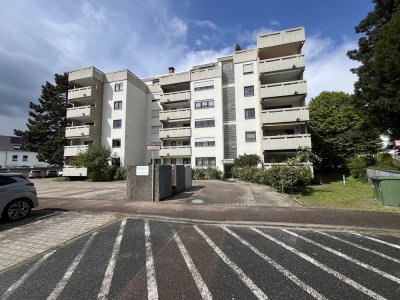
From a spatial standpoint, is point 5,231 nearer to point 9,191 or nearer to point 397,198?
point 9,191

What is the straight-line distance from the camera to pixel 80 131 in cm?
3014

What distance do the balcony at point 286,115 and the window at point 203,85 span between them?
351 inches

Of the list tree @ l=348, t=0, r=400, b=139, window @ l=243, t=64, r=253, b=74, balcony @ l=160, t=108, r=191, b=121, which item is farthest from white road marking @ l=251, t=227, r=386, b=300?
window @ l=243, t=64, r=253, b=74

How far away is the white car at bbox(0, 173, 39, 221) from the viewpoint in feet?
23.9

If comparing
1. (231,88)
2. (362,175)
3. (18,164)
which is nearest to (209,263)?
(362,175)

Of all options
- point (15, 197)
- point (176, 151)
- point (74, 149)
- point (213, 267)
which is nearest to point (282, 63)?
point (176, 151)

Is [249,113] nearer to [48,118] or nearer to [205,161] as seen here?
[205,161]

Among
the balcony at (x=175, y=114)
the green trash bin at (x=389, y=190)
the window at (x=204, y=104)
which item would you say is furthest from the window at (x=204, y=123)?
the green trash bin at (x=389, y=190)

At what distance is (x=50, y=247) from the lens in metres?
5.23

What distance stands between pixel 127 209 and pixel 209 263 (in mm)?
6001

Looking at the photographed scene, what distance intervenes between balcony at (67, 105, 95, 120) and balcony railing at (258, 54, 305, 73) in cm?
2302

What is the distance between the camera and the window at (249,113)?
89.1 ft

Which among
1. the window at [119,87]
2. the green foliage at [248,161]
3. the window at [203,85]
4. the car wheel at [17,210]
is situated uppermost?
the window at [119,87]

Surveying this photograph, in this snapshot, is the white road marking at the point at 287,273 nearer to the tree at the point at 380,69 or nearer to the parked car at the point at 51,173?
the tree at the point at 380,69
